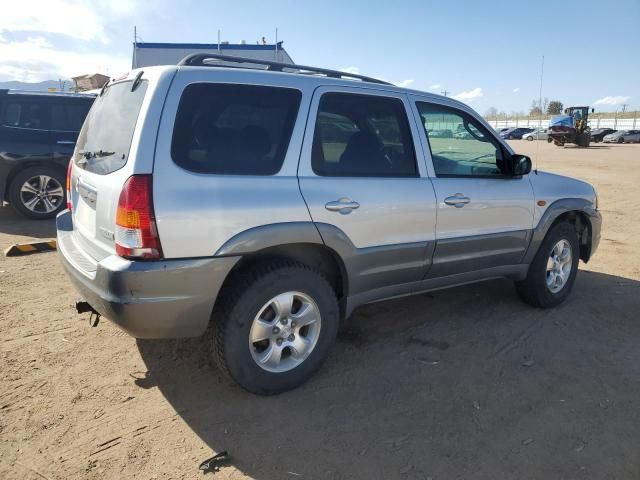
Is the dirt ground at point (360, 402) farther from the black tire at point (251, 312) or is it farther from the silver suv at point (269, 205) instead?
the silver suv at point (269, 205)

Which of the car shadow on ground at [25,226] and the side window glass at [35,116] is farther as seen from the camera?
the side window glass at [35,116]

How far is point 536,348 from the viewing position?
3809 millimetres

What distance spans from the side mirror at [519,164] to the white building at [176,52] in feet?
36.6

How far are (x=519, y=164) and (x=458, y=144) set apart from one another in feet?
1.73

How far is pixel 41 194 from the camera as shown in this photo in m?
7.75

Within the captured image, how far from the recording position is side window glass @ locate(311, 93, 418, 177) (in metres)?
3.13

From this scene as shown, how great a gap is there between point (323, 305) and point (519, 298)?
2.55 meters

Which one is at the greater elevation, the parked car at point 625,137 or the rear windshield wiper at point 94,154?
the parked car at point 625,137

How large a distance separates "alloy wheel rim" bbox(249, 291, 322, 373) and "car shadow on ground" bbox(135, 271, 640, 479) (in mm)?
221

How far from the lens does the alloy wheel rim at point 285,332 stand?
9.75 feet

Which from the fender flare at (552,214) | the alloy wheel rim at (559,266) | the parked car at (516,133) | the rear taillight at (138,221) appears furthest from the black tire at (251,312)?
the parked car at (516,133)

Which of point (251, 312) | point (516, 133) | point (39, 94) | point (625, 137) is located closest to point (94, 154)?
point (251, 312)

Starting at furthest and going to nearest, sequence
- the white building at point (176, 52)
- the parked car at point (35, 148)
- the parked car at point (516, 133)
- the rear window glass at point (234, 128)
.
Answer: the parked car at point (516, 133) < the white building at point (176, 52) < the parked car at point (35, 148) < the rear window glass at point (234, 128)

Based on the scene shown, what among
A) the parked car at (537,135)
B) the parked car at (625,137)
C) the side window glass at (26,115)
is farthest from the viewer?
the parked car at (537,135)
